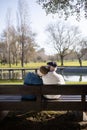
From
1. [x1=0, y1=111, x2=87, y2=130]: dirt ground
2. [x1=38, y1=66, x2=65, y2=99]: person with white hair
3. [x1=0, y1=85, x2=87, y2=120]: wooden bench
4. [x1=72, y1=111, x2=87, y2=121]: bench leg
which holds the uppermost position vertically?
[x1=38, y1=66, x2=65, y2=99]: person with white hair

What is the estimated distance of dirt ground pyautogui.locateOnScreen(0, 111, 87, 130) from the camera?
6.36 metres

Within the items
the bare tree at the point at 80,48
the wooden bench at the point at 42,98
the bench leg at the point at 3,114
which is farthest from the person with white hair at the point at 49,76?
the bare tree at the point at 80,48

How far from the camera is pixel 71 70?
37562 millimetres

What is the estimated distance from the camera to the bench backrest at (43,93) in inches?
247

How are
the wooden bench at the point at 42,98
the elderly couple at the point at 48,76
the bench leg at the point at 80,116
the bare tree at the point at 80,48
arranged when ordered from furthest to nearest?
the bare tree at the point at 80,48
the bench leg at the point at 80,116
the elderly couple at the point at 48,76
the wooden bench at the point at 42,98

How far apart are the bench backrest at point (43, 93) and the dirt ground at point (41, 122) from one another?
0.35 m

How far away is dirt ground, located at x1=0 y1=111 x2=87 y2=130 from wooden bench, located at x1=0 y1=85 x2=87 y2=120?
1.09ft

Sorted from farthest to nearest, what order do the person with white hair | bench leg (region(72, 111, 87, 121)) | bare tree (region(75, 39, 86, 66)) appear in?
bare tree (region(75, 39, 86, 66))
the person with white hair
bench leg (region(72, 111, 87, 121))

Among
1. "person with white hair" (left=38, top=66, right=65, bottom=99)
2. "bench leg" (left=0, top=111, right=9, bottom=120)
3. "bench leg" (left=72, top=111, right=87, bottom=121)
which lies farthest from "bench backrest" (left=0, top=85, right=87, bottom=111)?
"person with white hair" (left=38, top=66, right=65, bottom=99)

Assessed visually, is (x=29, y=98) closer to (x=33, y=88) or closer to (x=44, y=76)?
(x=33, y=88)

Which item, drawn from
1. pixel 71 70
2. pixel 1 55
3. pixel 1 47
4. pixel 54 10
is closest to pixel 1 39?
pixel 1 47

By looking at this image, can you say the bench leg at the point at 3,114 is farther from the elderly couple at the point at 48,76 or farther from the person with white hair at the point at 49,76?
the person with white hair at the point at 49,76

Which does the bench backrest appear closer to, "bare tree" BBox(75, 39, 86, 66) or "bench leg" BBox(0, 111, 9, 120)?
"bench leg" BBox(0, 111, 9, 120)

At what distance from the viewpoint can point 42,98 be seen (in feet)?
21.1
